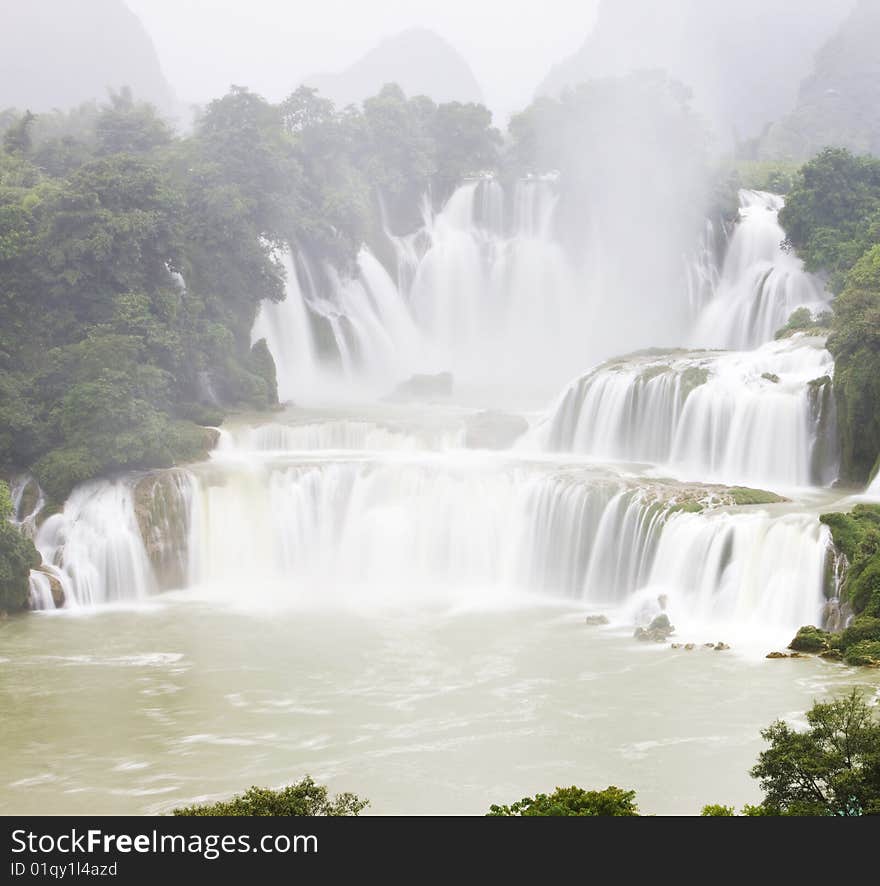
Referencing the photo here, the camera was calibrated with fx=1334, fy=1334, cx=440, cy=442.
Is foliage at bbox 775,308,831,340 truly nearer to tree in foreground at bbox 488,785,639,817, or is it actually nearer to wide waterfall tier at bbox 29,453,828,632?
wide waterfall tier at bbox 29,453,828,632

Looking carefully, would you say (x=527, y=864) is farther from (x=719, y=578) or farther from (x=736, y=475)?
(x=736, y=475)

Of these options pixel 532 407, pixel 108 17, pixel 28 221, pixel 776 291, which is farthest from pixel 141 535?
pixel 108 17

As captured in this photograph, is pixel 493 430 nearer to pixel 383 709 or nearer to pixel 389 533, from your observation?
pixel 389 533

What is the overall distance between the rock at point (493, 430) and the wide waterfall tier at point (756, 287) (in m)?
11.8

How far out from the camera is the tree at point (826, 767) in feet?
43.4

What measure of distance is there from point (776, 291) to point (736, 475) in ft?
52.8

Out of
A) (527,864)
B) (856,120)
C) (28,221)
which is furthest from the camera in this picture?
(856,120)

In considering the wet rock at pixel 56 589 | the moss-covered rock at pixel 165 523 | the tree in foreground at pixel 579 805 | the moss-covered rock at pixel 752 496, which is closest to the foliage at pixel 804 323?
the moss-covered rock at pixel 752 496

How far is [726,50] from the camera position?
127250 mm

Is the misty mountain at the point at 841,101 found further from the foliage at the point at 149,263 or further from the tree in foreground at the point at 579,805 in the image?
the tree in foreground at the point at 579,805

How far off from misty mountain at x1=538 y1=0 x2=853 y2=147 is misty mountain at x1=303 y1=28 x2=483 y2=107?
14.5 metres

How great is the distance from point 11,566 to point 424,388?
21.2 m

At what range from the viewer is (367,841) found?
9.73 metres

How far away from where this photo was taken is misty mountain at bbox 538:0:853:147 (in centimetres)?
12275
